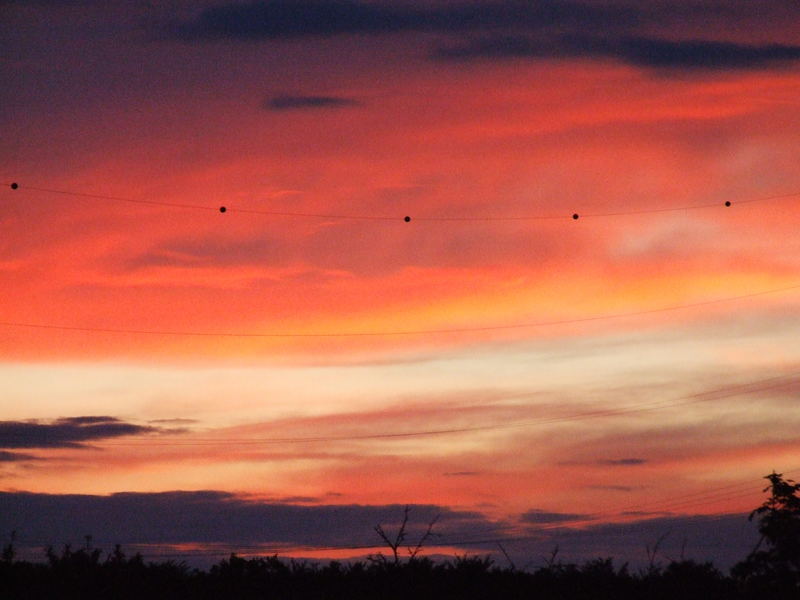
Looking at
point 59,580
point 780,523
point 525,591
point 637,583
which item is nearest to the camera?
point 59,580

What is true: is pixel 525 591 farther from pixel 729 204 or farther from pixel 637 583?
pixel 729 204

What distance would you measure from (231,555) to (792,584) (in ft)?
58.0

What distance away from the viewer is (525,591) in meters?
40.2

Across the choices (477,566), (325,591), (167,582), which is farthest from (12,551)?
(477,566)

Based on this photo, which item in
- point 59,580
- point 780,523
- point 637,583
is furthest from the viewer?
point 637,583

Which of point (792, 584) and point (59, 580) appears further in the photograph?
point (792, 584)

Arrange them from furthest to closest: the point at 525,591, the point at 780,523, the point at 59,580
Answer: the point at 525,591, the point at 780,523, the point at 59,580

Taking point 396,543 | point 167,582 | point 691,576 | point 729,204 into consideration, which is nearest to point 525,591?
point 396,543

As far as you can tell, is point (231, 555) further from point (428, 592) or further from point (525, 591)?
point (525, 591)

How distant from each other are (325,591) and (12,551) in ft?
31.5

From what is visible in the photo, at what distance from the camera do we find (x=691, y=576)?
44.2m

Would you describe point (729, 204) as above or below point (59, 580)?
above

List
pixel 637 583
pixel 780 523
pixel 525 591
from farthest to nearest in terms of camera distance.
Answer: pixel 637 583
pixel 525 591
pixel 780 523

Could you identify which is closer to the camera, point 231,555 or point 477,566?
point 231,555
